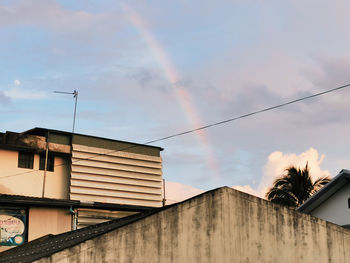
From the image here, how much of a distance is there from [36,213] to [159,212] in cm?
1272

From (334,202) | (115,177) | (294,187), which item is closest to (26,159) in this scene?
(115,177)

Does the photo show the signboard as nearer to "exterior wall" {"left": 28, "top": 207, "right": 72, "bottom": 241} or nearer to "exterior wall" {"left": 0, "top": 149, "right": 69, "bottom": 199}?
"exterior wall" {"left": 28, "top": 207, "right": 72, "bottom": 241}

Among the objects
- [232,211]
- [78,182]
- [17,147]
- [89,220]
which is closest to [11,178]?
[17,147]

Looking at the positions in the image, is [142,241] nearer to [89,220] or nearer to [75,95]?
[89,220]

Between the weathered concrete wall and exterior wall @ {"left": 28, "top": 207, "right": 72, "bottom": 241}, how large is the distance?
489 inches

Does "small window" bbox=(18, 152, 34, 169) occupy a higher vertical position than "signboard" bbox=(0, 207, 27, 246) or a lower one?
higher

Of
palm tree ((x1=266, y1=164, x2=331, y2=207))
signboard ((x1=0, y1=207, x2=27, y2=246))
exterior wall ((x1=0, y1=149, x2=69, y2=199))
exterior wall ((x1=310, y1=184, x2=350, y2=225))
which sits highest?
palm tree ((x1=266, y1=164, x2=331, y2=207))

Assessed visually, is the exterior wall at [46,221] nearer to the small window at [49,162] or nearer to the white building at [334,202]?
the small window at [49,162]

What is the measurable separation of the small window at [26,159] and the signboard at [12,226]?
9217 millimetres

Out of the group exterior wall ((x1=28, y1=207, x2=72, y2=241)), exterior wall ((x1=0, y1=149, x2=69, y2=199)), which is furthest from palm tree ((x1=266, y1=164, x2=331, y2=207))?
exterior wall ((x1=28, y1=207, x2=72, y2=241))

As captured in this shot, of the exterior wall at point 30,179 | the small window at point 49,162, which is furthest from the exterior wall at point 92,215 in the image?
the small window at point 49,162

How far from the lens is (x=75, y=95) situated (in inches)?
1654

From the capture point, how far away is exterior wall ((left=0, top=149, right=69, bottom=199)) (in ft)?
120

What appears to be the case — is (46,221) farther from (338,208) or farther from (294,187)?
(294,187)
